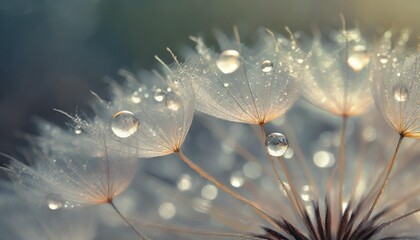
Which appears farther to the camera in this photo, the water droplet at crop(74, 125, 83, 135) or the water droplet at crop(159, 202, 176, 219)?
the water droplet at crop(159, 202, 176, 219)

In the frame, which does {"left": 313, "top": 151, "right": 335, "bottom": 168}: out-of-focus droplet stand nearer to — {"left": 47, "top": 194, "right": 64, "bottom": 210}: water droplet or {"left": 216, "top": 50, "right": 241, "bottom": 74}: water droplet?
{"left": 216, "top": 50, "right": 241, "bottom": 74}: water droplet

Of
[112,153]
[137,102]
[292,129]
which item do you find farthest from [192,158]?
[112,153]

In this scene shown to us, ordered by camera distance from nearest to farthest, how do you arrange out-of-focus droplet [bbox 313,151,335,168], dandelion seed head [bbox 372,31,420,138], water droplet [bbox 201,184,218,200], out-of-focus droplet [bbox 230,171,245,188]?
1. dandelion seed head [bbox 372,31,420,138]
2. water droplet [bbox 201,184,218,200]
3. out-of-focus droplet [bbox 230,171,245,188]
4. out-of-focus droplet [bbox 313,151,335,168]

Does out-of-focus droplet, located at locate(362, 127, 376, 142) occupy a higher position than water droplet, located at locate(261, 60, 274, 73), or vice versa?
out-of-focus droplet, located at locate(362, 127, 376, 142)

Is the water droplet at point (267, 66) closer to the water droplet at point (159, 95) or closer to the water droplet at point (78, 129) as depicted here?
the water droplet at point (159, 95)

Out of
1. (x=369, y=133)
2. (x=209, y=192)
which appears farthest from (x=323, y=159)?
(x=209, y=192)

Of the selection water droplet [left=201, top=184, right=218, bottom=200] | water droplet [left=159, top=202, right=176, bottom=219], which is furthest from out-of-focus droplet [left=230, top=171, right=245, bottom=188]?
water droplet [left=159, top=202, right=176, bottom=219]

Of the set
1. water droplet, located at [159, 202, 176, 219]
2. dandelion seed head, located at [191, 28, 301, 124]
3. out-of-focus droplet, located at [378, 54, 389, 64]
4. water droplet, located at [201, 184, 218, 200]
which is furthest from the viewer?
water droplet, located at [201, 184, 218, 200]

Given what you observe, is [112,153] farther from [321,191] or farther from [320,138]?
[320,138]

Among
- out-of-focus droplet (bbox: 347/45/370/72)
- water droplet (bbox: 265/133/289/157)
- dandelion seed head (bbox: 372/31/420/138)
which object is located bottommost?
water droplet (bbox: 265/133/289/157)
